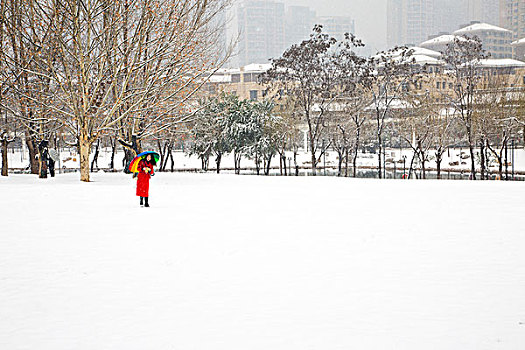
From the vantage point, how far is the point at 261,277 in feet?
27.0

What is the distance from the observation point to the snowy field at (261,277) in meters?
6.05

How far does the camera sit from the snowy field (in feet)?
19.8

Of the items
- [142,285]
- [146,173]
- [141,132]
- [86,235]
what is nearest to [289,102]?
[141,132]

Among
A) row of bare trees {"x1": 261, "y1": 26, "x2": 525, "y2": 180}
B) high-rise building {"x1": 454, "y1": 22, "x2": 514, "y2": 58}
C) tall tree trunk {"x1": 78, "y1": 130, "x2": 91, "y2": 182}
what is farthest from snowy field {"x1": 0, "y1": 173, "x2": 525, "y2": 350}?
high-rise building {"x1": 454, "y1": 22, "x2": 514, "y2": 58}

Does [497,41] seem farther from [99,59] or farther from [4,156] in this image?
[99,59]

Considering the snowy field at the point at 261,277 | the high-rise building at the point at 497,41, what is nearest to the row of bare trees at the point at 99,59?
the snowy field at the point at 261,277

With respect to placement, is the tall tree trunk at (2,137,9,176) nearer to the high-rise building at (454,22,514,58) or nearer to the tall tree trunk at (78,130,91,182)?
the tall tree trunk at (78,130,91,182)

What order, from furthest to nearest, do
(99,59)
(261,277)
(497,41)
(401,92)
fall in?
(497,41) → (401,92) → (99,59) → (261,277)

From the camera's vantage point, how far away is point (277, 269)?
8.68 m

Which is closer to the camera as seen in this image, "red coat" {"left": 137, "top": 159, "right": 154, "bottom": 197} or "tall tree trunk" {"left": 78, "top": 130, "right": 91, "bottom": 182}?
"red coat" {"left": 137, "top": 159, "right": 154, "bottom": 197}

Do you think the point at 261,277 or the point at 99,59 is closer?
the point at 261,277

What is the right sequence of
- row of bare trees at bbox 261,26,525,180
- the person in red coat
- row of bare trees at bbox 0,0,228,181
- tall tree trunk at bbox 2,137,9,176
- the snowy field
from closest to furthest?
the snowy field
the person in red coat
row of bare trees at bbox 0,0,228,181
tall tree trunk at bbox 2,137,9,176
row of bare trees at bbox 261,26,525,180

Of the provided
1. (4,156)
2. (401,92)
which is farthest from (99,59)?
(401,92)

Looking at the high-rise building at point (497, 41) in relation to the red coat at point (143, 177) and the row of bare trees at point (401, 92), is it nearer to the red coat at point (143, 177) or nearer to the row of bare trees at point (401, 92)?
the row of bare trees at point (401, 92)
